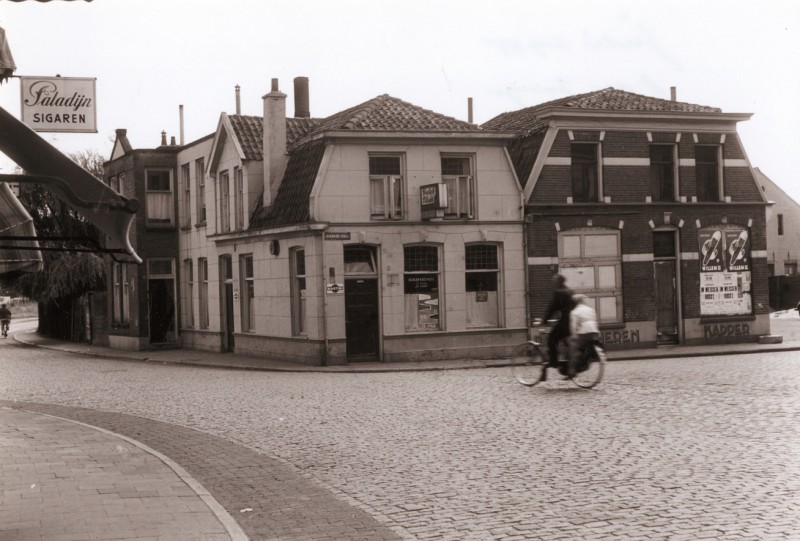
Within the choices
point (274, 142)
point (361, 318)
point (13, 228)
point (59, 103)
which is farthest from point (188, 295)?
point (13, 228)

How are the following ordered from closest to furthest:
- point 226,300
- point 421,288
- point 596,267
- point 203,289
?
point 421,288
point 596,267
point 226,300
point 203,289

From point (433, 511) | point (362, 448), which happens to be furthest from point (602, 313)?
point (433, 511)

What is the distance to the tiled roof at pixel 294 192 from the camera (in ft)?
85.3

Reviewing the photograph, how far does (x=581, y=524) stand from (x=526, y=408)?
275 inches

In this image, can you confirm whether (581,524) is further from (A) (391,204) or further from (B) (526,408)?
(A) (391,204)

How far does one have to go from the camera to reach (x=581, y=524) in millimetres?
7402

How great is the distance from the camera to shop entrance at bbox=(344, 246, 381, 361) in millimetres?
25797

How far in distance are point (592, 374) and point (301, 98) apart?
21.9 metres

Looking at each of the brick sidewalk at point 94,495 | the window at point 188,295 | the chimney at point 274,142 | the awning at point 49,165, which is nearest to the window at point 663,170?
the chimney at point 274,142

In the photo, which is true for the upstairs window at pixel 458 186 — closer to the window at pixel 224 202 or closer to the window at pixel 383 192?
the window at pixel 383 192

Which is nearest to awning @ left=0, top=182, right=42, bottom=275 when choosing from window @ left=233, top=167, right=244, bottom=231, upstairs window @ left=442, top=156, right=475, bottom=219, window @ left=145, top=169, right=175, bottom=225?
upstairs window @ left=442, top=156, right=475, bottom=219

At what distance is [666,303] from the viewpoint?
28.8 metres

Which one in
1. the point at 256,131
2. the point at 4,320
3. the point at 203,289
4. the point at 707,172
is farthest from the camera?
the point at 4,320

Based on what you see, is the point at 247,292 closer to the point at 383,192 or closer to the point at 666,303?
the point at 383,192
